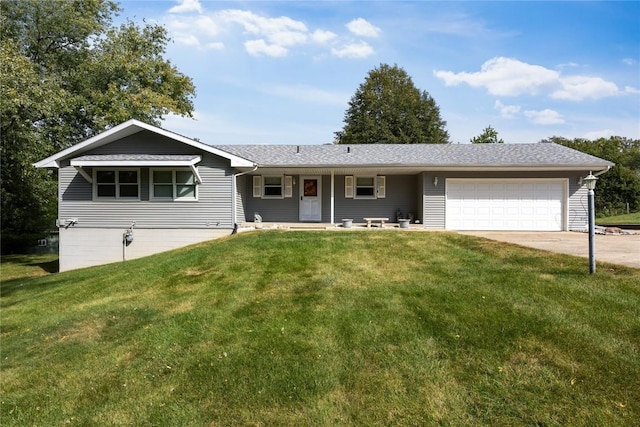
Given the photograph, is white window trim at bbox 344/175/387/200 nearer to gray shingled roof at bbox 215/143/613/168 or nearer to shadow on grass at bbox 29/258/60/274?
gray shingled roof at bbox 215/143/613/168

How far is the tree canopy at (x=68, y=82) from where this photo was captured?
16469 millimetres

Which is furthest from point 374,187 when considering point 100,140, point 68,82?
point 68,82

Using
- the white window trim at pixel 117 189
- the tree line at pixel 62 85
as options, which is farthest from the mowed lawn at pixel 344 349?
the tree line at pixel 62 85

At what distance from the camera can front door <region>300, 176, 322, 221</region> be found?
16844 millimetres

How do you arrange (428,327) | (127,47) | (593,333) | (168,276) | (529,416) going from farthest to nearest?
1. (127,47)
2. (168,276)
3. (428,327)
4. (593,333)
5. (529,416)

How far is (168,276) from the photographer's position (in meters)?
8.95

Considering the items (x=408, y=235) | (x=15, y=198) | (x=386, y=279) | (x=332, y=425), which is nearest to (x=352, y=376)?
(x=332, y=425)

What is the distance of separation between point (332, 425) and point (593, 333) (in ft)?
10.6

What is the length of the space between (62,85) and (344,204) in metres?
16.2

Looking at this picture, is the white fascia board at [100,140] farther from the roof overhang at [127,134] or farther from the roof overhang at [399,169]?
the roof overhang at [399,169]

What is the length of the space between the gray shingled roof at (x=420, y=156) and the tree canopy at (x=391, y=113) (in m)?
20.4

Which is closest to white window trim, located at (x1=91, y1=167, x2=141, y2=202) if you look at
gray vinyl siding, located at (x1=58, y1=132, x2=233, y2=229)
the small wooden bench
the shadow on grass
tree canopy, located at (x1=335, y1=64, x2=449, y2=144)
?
gray vinyl siding, located at (x1=58, y1=132, x2=233, y2=229)

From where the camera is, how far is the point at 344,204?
1678cm

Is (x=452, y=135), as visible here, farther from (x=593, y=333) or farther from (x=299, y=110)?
(x=593, y=333)
